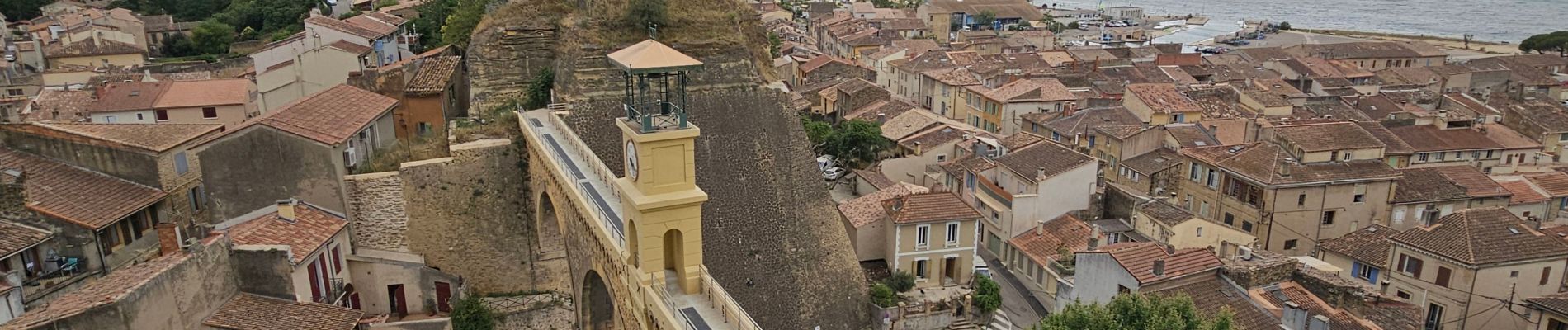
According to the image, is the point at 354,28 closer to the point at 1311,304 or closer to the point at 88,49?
the point at 88,49

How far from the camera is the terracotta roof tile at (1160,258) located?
16469 millimetres

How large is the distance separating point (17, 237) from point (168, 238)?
77.5 inches

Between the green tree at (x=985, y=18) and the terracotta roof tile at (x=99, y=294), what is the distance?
272 feet

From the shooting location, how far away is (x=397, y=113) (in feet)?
73.9

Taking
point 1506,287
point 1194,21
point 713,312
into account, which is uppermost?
point 713,312

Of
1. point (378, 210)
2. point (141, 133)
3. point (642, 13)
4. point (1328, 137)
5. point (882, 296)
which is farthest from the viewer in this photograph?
point (1328, 137)

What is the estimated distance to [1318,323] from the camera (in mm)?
14219

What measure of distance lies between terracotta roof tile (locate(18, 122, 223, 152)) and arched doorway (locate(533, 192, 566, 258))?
6.22 m

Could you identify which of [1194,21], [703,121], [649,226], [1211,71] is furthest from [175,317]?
[1194,21]

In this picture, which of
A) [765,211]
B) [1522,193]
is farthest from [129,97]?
[1522,193]

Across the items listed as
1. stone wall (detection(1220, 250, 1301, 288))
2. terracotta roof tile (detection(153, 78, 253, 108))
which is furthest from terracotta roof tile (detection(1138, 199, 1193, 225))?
terracotta roof tile (detection(153, 78, 253, 108))

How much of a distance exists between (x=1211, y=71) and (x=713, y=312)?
45.8 metres

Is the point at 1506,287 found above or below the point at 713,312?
below

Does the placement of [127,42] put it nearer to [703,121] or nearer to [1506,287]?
[703,121]
